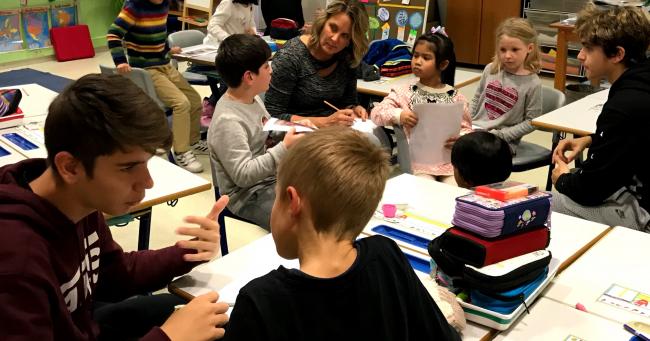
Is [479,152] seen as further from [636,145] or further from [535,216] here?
[535,216]

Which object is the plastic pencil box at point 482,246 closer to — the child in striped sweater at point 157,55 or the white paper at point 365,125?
Result: the white paper at point 365,125

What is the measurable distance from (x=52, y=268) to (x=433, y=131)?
1907 mm

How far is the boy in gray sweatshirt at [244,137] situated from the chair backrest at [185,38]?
2.19 m

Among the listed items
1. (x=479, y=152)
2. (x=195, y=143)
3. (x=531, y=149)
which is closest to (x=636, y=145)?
(x=479, y=152)

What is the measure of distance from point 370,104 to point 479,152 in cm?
172

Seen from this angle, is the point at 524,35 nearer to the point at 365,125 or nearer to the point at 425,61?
the point at 425,61

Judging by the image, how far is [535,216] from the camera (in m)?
1.55

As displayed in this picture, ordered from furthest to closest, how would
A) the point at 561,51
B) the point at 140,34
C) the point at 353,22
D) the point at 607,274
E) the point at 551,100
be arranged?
the point at 561,51 < the point at 140,34 < the point at 551,100 < the point at 353,22 < the point at 607,274

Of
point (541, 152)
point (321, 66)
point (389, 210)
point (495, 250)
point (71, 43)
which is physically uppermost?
point (321, 66)

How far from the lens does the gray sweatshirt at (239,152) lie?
98.2 inches

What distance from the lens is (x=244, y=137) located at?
252cm

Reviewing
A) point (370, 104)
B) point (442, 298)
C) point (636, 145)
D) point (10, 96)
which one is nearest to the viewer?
point (442, 298)

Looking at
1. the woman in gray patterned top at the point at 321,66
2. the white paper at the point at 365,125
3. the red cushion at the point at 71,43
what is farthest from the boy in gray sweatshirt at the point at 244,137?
the red cushion at the point at 71,43

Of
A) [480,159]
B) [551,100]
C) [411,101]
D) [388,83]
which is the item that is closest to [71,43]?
[388,83]
